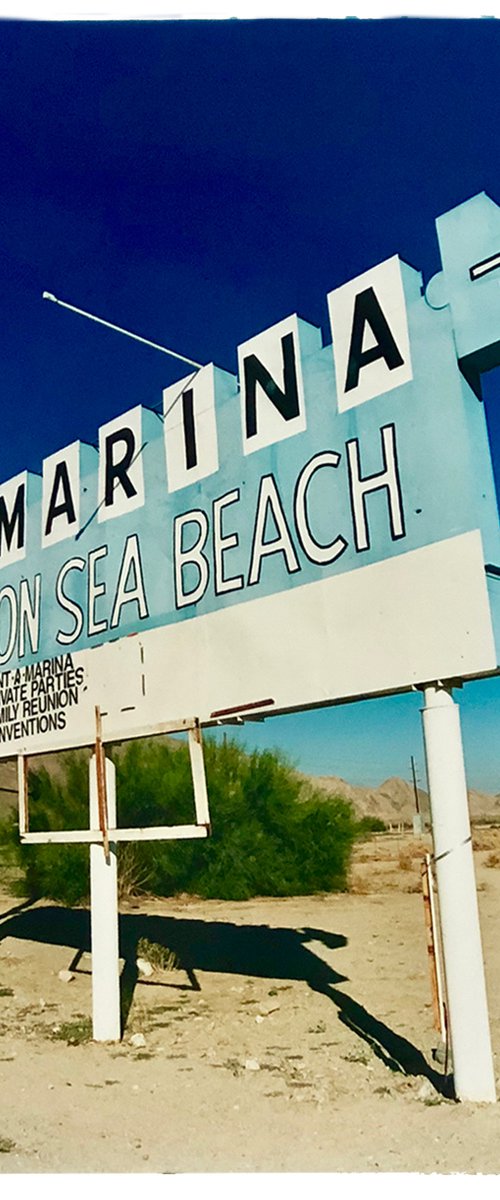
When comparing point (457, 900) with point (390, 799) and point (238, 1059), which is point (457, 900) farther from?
point (390, 799)

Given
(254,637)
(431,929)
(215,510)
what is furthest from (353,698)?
(215,510)

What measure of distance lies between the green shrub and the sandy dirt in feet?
11.1

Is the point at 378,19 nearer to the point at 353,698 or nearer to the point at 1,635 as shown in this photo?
the point at 353,698

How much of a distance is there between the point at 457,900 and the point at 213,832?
12609 mm

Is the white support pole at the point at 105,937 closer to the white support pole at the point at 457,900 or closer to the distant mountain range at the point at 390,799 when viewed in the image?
the white support pole at the point at 457,900

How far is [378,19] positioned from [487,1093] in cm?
596

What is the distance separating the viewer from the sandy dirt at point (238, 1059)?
437 cm

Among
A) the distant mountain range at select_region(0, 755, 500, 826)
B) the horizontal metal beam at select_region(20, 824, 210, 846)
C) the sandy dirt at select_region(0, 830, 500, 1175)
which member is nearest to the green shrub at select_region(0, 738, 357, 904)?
the sandy dirt at select_region(0, 830, 500, 1175)

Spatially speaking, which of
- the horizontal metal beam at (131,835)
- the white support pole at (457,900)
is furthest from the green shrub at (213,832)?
the white support pole at (457,900)

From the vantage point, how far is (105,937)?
22.7 feet

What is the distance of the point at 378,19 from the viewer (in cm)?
551

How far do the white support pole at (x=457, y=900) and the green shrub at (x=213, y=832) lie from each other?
1179 cm

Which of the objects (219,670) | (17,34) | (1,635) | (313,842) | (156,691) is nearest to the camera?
(17,34)

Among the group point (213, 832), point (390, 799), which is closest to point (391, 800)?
point (390, 799)
